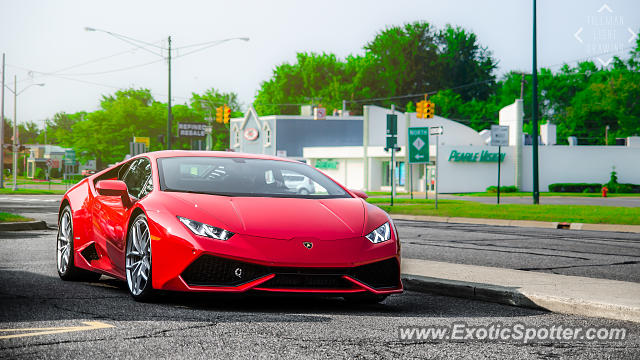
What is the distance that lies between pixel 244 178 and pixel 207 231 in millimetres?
1250

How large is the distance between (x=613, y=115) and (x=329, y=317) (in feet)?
280

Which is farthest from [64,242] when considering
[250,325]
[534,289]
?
[534,289]

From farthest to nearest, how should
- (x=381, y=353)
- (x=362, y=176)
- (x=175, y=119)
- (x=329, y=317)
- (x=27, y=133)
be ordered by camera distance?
1. (x=27, y=133)
2. (x=175, y=119)
3. (x=362, y=176)
4. (x=329, y=317)
5. (x=381, y=353)

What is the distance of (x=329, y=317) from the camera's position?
5910 mm

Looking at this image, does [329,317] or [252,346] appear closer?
[252,346]

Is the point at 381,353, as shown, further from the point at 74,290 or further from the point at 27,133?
the point at 27,133

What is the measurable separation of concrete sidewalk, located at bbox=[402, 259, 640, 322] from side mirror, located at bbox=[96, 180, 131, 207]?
302 centimetres

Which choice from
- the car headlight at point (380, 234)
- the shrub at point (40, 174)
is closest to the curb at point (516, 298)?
the car headlight at point (380, 234)

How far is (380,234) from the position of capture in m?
6.38

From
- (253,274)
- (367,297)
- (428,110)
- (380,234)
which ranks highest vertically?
(428,110)

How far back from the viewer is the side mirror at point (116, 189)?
22.9 ft

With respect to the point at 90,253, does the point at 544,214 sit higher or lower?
lower

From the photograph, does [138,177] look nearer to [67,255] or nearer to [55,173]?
[67,255]

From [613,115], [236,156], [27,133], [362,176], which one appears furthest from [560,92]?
[27,133]
